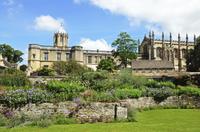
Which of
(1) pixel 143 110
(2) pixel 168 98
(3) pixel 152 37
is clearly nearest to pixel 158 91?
(2) pixel 168 98

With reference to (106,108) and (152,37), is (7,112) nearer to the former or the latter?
(106,108)

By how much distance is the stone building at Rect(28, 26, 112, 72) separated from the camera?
8069 centimetres

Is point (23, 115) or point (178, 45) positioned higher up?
point (178, 45)

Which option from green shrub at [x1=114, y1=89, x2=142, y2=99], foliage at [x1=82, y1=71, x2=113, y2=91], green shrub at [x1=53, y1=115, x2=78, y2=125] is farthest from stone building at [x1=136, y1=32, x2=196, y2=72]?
green shrub at [x1=53, y1=115, x2=78, y2=125]

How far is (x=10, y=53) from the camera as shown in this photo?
300 ft

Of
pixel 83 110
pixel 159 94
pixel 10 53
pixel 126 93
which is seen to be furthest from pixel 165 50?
pixel 83 110

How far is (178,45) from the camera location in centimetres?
9438

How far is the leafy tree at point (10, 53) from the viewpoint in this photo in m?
89.8

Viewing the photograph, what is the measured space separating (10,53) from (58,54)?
1498 centimetres

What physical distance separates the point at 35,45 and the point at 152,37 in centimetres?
2963

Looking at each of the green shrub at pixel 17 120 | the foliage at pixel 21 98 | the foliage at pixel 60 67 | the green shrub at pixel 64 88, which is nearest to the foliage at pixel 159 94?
the green shrub at pixel 64 88

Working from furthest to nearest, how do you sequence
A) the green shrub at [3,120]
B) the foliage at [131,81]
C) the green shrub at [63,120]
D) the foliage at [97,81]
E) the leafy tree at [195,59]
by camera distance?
the leafy tree at [195,59] → the foliage at [131,81] → the foliage at [97,81] → the green shrub at [63,120] → the green shrub at [3,120]

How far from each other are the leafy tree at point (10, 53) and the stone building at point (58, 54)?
11832mm

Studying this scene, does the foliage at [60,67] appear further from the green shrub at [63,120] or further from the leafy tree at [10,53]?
the green shrub at [63,120]
